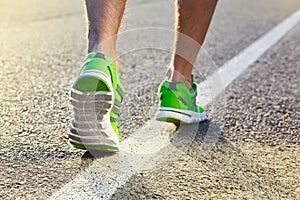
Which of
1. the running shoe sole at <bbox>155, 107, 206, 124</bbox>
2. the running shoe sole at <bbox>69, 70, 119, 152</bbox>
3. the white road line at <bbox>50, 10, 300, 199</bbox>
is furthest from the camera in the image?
→ the running shoe sole at <bbox>155, 107, 206, 124</bbox>

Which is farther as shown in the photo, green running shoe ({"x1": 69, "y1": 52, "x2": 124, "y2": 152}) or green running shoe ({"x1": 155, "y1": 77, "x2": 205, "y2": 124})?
green running shoe ({"x1": 155, "y1": 77, "x2": 205, "y2": 124})

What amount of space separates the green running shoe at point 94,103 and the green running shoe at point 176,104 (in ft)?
1.32

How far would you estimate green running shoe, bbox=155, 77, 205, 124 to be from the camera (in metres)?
2.54

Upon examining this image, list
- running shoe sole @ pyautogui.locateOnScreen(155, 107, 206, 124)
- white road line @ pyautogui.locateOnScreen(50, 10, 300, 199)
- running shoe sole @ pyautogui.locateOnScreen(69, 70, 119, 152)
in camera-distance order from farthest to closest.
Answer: running shoe sole @ pyautogui.locateOnScreen(155, 107, 206, 124), running shoe sole @ pyautogui.locateOnScreen(69, 70, 119, 152), white road line @ pyautogui.locateOnScreen(50, 10, 300, 199)

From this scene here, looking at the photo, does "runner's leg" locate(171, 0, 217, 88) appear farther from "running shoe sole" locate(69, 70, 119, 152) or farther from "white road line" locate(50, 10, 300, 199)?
"running shoe sole" locate(69, 70, 119, 152)

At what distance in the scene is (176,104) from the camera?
2.55m

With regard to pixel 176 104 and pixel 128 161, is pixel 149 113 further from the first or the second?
pixel 128 161

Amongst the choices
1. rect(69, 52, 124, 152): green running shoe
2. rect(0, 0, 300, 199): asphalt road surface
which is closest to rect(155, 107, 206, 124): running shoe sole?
rect(0, 0, 300, 199): asphalt road surface

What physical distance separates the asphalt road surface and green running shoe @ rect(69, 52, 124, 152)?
0.10 metres

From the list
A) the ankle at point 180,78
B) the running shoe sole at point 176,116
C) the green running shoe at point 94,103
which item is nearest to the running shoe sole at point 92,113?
the green running shoe at point 94,103

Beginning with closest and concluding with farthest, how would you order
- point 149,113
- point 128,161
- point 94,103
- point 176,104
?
1. point 94,103
2. point 128,161
3. point 176,104
4. point 149,113

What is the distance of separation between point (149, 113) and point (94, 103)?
2.77 ft

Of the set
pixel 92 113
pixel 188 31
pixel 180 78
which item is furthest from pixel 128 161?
pixel 188 31

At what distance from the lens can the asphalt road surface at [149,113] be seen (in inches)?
79.3
